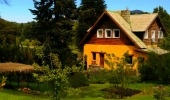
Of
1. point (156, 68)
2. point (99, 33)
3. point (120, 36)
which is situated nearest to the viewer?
point (156, 68)

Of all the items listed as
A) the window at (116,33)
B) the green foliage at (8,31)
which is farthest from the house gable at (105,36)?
the green foliage at (8,31)

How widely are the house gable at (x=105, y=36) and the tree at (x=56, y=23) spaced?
3.13 meters

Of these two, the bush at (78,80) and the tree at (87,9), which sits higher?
the tree at (87,9)

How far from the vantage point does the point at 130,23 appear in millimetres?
43094

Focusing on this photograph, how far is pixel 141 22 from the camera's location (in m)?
42.4

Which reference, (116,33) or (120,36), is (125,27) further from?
(116,33)

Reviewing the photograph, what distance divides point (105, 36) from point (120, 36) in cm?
251

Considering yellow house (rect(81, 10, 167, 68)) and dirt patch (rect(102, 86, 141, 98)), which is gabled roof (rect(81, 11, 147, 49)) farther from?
dirt patch (rect(102, 86, 141, 98))

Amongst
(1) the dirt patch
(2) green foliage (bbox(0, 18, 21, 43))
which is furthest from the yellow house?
(2) green foliage (bbox(0, 18, 21, 43))

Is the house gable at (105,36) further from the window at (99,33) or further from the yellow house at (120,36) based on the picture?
the window at (99,33)

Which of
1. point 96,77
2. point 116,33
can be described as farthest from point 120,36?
point 96,77

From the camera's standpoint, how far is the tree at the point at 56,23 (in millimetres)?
42219

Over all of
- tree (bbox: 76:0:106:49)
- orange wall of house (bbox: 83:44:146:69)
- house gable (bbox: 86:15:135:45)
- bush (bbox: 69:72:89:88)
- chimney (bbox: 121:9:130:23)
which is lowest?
bush (bbox: 69:72:89:88)

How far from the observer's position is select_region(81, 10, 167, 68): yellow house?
39.9 metres
